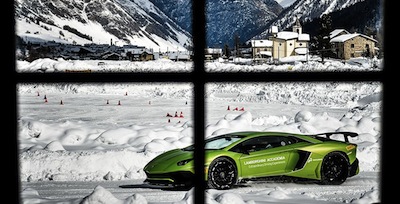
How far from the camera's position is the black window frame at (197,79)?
0.47m

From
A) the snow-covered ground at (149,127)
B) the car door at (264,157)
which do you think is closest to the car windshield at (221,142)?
the car door at (264,157)

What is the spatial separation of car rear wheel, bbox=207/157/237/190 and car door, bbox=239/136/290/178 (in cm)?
8

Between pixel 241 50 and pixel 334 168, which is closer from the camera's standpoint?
pixel 241 50

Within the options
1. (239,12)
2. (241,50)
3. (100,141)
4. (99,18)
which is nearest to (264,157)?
(241,50)

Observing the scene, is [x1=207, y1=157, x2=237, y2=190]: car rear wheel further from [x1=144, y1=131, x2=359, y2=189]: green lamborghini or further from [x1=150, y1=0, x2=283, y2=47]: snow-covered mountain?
[x1=150, y1=0, x2=283, y2=47]: snow-covered mountain

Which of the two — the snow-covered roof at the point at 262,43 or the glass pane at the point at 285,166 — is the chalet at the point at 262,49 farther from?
the glass pane at the point at 285,166

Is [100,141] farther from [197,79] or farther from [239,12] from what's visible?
[197,79]

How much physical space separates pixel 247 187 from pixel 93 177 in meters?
1.34

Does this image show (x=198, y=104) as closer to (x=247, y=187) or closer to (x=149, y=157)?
(x=247, y=187)

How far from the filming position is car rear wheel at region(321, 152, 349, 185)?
3207 mm

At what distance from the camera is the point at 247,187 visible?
146 inches

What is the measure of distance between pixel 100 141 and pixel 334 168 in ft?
9.35

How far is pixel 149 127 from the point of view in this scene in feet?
22.3

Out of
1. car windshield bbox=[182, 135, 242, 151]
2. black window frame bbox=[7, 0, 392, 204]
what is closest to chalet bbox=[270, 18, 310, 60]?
car windshield bbox=[182, 135, 242, 151]
